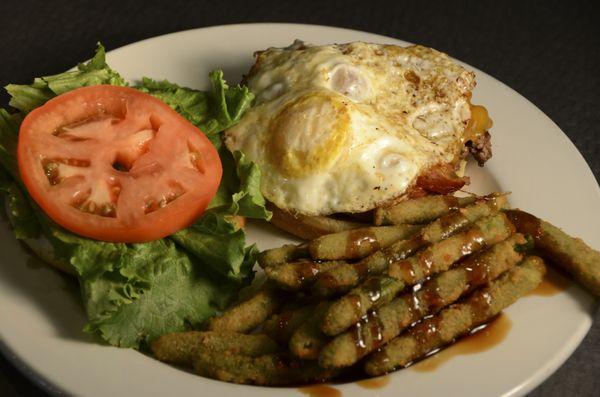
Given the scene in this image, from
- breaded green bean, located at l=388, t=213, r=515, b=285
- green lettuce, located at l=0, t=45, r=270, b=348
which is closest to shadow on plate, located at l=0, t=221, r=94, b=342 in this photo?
green lettuce, located at l=0, t=45, r=270, b=348

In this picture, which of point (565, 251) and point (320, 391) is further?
point (565, 251)

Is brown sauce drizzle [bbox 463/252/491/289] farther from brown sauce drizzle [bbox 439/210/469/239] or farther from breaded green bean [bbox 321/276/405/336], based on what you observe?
breaded green bean [bbox 321/276/405/336]

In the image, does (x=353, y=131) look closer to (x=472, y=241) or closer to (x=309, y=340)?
(x=472, y=241)

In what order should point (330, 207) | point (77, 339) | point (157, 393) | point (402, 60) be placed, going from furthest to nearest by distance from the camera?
1. point (402, 60)
2. point (330, 207)
3. point (77, 339)
4. point (157, 393)

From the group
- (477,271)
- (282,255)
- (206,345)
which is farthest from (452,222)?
(206,345)

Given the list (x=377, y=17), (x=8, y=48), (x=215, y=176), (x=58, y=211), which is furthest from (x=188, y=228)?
(x=377, y=17)

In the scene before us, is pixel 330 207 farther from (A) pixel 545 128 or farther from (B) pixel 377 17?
(B) pixel 377 17
